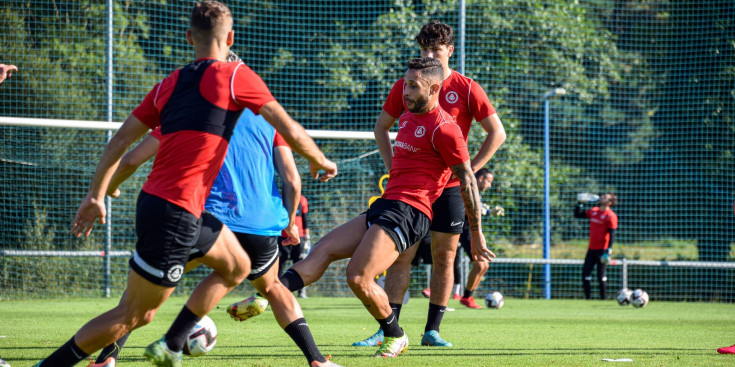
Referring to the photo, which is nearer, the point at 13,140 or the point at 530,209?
the point at 13,140

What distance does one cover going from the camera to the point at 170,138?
3764mm

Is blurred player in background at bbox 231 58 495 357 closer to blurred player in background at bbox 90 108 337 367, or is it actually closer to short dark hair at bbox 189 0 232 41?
blurred player in background at bbox 90 108 337 367

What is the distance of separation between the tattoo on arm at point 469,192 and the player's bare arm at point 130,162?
199cm

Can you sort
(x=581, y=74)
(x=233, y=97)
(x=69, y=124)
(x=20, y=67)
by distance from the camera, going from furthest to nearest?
(x=581, y=74) → (x=20, y=67) → (x=69, y=124) → (x=233, y=97)

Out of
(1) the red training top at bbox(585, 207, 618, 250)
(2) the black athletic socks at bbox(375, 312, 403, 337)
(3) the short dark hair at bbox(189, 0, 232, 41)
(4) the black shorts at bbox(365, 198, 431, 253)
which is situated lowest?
(1) the red training top at bbox(585, 207, 618, 250)

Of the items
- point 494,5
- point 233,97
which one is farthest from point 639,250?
point 233,97

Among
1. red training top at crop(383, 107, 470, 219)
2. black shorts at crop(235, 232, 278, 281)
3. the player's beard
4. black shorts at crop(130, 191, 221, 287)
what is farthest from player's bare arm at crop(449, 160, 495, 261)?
black shorts at crop(130, 191, 221, 287)

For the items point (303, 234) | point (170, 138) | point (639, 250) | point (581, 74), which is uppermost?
point (170, 138)

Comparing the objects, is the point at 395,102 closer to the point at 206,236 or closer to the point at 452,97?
the point at 452,97

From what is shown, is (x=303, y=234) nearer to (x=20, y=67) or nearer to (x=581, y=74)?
(x=20, y=67)

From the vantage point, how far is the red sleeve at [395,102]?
628cm

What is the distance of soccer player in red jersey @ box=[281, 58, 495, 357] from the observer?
5.18 metres

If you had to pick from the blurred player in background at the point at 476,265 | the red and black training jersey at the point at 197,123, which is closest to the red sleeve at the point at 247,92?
the red and black training jersey at the point at 197,123

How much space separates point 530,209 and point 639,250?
4333 millimetres
